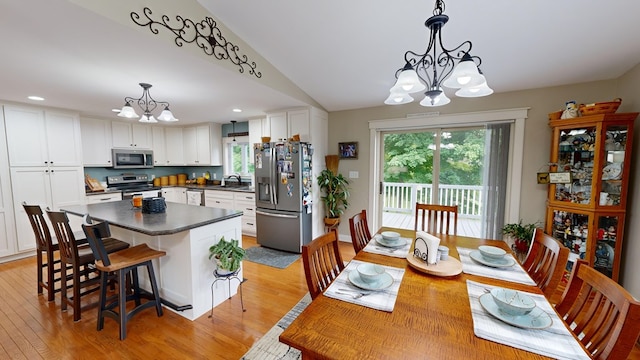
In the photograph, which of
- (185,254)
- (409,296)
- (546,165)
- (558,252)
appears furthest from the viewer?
(546,165)

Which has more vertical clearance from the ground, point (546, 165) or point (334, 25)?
point (334, 25)

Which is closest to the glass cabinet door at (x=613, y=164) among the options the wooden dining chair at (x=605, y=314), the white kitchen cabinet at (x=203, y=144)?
the wooden dining chair at (x=605, y=314)

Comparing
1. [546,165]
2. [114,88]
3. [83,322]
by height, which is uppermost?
[114,88]

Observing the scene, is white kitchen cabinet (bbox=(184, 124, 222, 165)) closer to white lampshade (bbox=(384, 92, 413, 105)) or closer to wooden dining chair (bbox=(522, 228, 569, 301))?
white lampshade (bbox=(384, 92, 413, 105))

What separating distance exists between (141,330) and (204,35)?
2486 millimetres

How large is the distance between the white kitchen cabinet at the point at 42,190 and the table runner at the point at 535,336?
531cm

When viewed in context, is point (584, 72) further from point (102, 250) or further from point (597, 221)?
point (102, 250)

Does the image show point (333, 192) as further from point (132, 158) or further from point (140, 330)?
point (132, 158)

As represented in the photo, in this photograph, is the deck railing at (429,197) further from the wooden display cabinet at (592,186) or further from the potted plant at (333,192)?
the wooden display cabinet at (592,186)

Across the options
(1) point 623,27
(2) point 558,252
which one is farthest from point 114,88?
(1) point 623,27

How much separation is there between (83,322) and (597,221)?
4845 mm

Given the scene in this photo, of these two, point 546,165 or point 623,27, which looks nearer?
point 623,27

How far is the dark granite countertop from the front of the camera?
1915mm

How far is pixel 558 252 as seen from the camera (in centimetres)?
139
